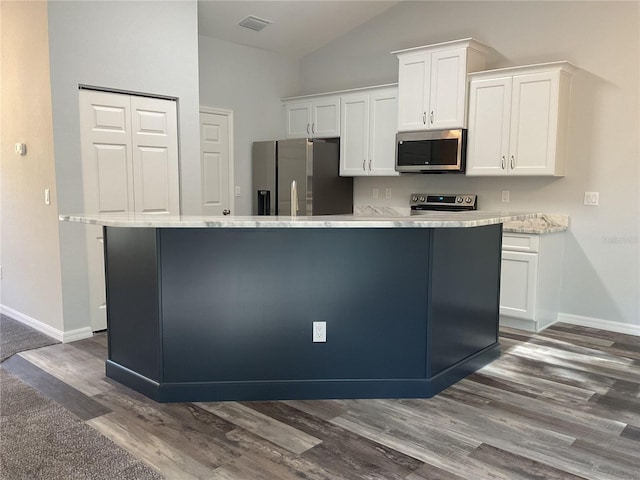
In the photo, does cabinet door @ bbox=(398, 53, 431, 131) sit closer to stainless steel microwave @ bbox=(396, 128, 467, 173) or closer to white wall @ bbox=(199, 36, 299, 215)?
stainless steel microwave @ bbox=(396, 128, 467, 173)

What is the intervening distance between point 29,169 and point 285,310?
8.50ft

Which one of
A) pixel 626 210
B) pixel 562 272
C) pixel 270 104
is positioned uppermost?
pixel 270 104

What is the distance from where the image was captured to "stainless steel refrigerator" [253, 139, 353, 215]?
551 centimetres

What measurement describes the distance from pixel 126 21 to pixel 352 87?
267cm

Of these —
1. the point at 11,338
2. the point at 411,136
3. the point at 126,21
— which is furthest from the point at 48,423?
the point at 411,136

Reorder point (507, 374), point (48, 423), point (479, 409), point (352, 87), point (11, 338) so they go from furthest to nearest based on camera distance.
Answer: point (352, 87), point (11, 338), point (507, 374), point (479, 409), point (48, 423)

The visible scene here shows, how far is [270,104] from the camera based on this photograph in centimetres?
611

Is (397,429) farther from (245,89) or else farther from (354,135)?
(245,89)

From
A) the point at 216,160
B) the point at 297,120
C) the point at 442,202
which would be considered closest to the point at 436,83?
the point at 442,202

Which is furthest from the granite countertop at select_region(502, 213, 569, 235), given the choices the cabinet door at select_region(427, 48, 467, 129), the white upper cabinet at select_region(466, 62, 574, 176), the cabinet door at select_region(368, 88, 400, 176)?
the cabinet door at select_region(368, 88, 400, 176)

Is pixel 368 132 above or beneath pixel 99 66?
beneath

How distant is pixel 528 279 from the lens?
13.6 feet

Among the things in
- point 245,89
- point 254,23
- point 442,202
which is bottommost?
point 442,202

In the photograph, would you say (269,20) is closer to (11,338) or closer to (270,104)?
(270,104)
